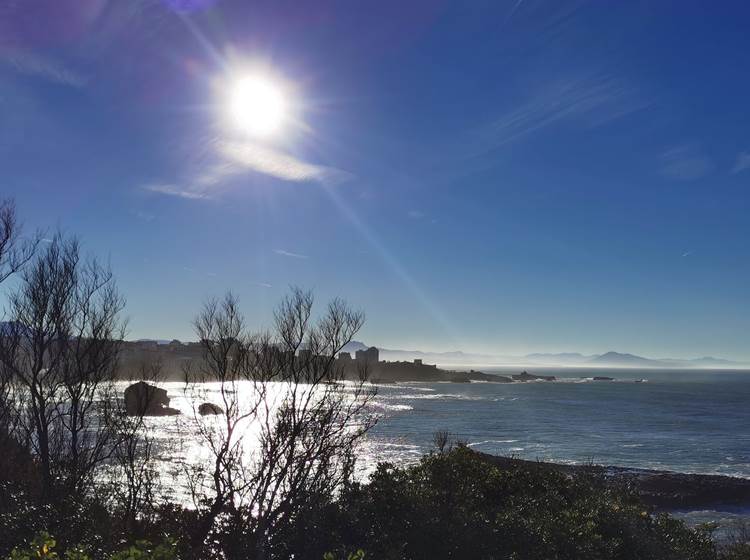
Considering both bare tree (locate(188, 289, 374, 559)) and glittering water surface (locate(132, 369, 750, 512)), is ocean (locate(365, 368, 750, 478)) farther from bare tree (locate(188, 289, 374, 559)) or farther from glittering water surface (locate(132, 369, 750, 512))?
bare tree (locate(188, 289, 374, 559))

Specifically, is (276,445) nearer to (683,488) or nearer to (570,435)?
(683,488)

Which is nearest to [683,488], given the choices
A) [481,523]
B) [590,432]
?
[481,523]

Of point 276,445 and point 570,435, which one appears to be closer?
point 276,445

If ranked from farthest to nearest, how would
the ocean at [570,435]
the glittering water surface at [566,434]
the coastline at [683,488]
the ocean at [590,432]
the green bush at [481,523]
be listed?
the ocean at [590,432] < the glittering water surface at [566,434] < the ocean at [570,435] < the coastline at [683,488] < the green bush at [481,523]

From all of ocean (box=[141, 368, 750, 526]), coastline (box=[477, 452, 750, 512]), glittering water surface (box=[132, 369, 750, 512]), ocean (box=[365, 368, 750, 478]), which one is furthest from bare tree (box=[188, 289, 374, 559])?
ocean (box=[365, 368, 750, 478])

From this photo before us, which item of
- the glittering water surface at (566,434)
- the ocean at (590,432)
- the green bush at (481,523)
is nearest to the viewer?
the green bush at (481,523)

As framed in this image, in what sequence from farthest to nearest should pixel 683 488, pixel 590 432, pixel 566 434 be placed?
pixel 590 432 < pixel 566 434 < pixel 683 488

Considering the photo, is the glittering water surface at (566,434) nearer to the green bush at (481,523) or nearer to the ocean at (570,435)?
the ocean at (570,435)

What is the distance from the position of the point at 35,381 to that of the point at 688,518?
3543 cm

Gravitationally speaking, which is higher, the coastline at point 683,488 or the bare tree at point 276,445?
the bare tree at point 276,445

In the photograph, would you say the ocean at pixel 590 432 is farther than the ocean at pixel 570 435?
Yes

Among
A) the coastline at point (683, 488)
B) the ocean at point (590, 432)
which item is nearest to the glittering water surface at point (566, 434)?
the ocean at point (590, 432)

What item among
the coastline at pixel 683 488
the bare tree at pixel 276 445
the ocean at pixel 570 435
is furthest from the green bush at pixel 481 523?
the coastline at pixel 683 488

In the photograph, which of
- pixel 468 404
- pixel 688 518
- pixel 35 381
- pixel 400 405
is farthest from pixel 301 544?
pixel 468 404
